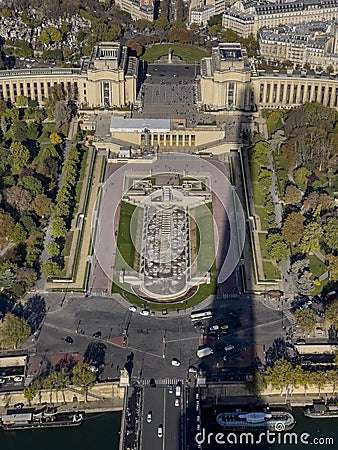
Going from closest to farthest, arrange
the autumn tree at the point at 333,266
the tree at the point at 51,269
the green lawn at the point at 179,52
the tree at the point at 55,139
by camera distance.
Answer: the tree at the point at 51,269 → the autumn tree at the point at 333,266 → the tree at the point at 55,139 → the green lawn at the point at 179,52

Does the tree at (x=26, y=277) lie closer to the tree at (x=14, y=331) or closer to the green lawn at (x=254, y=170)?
the tree at (x=14, y=331)

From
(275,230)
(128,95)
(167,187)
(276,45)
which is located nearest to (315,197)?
(275,230)

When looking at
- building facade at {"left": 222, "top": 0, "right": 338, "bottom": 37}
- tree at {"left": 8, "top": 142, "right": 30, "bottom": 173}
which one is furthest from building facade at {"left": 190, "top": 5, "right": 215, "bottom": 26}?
tree at {"left": 8, "top": 142, "right": 30, "bottom": 173}

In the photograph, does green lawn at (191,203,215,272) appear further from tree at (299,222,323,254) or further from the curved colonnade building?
the curved colonnade building

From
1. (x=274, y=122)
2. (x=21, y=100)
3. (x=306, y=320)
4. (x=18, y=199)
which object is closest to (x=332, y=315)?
(x=306, y=320)

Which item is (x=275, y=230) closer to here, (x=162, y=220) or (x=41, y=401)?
(x=162, y=220)
